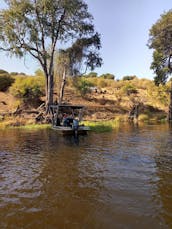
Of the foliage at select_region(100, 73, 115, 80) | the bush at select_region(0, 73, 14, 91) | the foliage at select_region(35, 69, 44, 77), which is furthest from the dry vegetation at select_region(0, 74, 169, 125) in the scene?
the foliage at select_region(100, 73, 115, 80)

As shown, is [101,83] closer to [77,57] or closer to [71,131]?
[77,57]

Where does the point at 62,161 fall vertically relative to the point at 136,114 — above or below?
below

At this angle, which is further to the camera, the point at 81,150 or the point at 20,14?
the point at 20,14

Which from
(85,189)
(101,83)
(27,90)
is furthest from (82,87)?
(85,189)

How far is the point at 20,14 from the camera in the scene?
26.8 meters

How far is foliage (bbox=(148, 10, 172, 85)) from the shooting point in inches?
1338

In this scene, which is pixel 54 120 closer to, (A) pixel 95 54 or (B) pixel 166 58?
(A) pixel 95 54

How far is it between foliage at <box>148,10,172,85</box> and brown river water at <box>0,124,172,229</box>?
25.4 meters

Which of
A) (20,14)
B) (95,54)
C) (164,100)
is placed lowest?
(164,100)

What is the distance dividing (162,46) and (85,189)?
107 feet

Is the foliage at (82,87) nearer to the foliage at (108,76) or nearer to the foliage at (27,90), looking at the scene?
the foliage at (27,90)

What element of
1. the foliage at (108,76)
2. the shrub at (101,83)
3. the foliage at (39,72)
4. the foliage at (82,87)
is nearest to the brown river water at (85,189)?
the foliage at (82,87)

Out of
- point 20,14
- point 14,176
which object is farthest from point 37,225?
point 20,14

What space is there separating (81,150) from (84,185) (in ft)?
19.1
